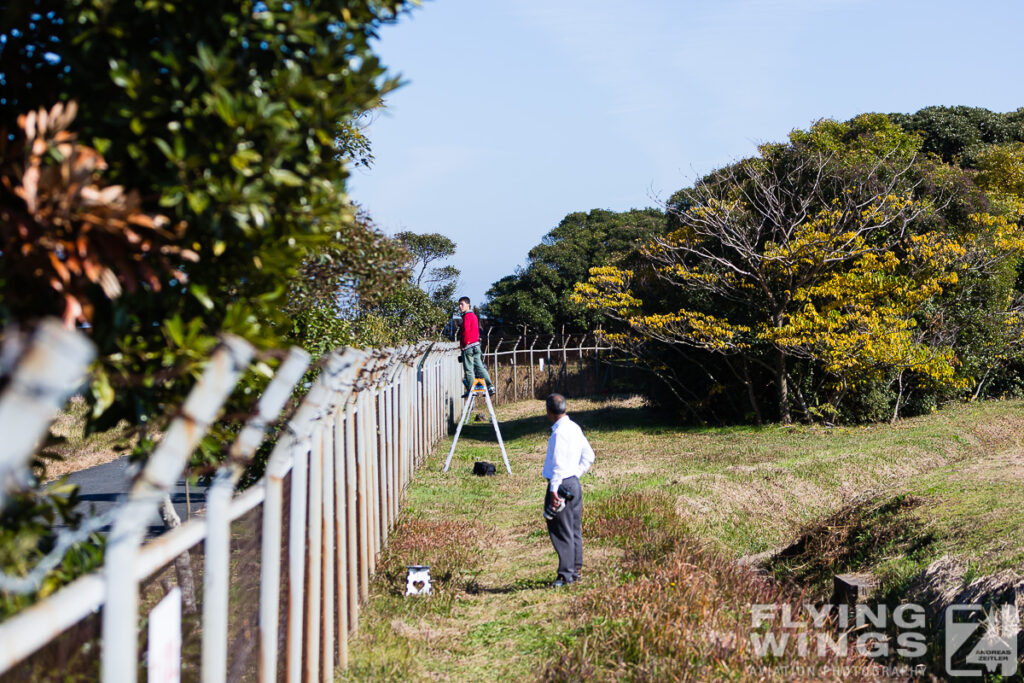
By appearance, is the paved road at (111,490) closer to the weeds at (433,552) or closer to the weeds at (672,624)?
the weeds at (433,552)

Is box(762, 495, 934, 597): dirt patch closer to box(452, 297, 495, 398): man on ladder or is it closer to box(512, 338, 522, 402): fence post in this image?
box(452, 297, 495, 398): man on ladder

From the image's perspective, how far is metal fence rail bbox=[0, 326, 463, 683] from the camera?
67.1 inches

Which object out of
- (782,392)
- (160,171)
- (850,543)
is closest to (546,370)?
(782,392)

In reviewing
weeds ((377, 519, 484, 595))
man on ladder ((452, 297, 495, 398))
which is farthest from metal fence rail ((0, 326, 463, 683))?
man on ladder ((452, 297, 495, 398))

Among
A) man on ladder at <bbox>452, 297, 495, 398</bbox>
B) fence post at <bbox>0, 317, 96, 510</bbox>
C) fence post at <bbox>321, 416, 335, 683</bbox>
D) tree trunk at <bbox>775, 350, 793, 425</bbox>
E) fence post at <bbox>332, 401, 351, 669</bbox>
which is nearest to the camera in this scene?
fence post at <bbox>0, 317, 96, 510</bbox>

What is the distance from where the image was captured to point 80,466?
55.2ft

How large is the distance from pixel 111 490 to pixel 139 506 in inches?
502

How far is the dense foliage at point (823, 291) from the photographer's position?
1647 centimetres

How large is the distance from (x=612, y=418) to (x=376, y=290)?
1507 cm

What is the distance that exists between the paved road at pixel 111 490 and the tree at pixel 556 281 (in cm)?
2341

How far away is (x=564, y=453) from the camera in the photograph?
296 inches

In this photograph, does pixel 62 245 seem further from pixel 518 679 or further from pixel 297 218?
pixel 518 679

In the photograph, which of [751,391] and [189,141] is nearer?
[189,141]

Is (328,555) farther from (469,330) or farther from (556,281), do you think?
(556,281)
